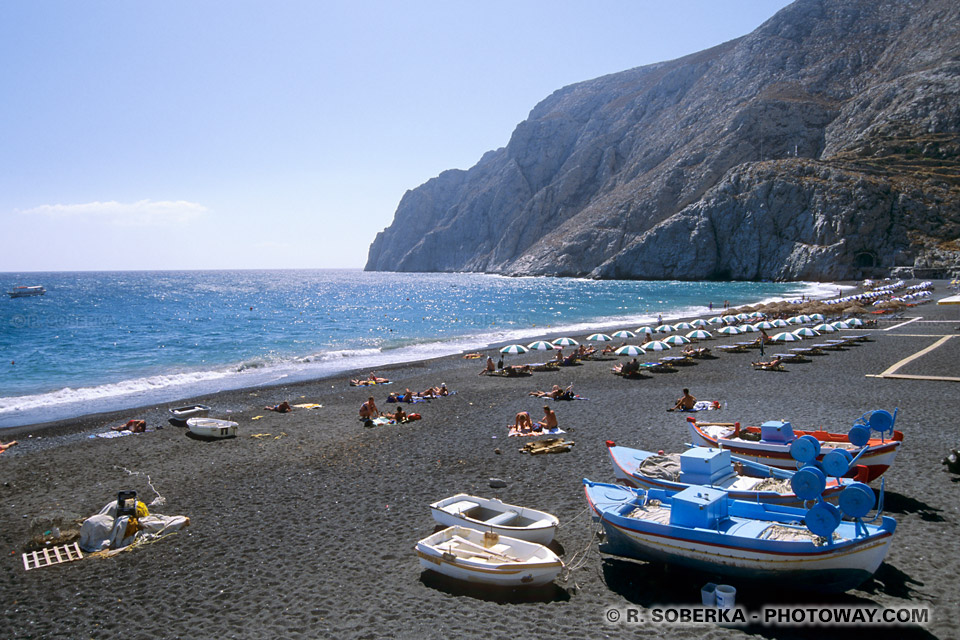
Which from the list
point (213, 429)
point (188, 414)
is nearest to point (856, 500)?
point (213, 429)

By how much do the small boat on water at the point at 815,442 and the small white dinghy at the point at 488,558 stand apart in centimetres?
529

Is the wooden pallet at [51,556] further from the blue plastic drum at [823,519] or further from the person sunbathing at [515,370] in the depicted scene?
the person sunbathing at [515,370]

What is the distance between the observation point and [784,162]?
110 m

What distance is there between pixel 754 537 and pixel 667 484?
236cm

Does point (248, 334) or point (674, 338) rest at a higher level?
point (674, 338)

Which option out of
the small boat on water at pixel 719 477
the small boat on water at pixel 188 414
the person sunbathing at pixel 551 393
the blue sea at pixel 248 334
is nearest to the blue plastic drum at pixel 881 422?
the small boat on water at pixel 719 477

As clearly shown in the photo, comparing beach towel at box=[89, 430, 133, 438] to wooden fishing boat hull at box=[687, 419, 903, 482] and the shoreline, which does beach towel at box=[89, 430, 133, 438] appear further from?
wooden fishing boat hull at box=[687, 419, 903, 482]

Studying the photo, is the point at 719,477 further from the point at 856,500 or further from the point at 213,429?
the point at 213,429

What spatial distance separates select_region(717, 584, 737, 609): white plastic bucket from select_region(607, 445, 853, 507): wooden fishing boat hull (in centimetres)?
206

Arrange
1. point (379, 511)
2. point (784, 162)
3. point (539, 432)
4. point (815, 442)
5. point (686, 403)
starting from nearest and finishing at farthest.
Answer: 1. point (815, 442)
2. point (379, 511)
3. point (539, 432)
4. point (686, 403)
5. point (784, 162)

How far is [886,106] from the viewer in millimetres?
109688

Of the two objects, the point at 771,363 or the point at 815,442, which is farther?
the point at 771,363

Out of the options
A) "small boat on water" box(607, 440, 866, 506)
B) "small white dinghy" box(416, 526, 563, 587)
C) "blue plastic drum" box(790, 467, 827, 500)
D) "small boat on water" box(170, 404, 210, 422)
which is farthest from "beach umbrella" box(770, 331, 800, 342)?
→ "small boat on water" box(170, 404, 210, 422)

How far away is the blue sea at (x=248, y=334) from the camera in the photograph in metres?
33.8
